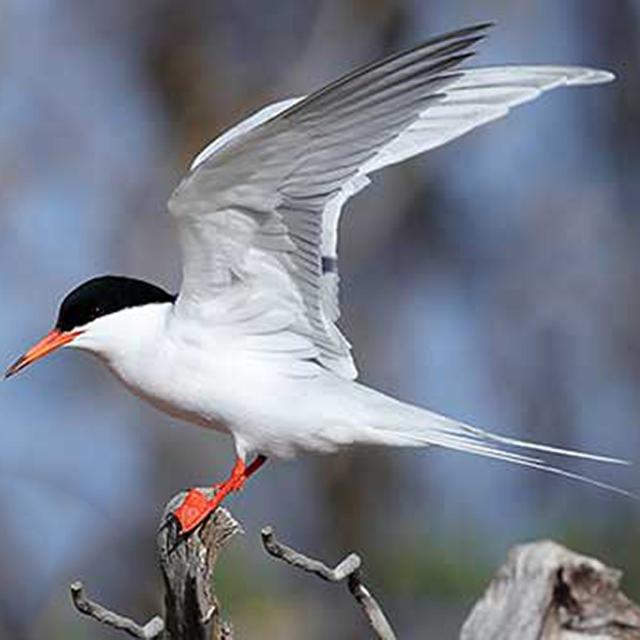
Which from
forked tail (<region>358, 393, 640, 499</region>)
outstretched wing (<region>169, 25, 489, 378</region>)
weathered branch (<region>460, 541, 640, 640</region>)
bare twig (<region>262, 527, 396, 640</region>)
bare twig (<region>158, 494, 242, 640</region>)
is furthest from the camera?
weathered branch (<region>460, 541, 640, 640</region>)

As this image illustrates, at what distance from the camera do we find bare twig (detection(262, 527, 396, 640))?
2.96 meters

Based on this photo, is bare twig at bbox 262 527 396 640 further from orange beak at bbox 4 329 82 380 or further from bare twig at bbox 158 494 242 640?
orange beak at bbox 4 329 82 380

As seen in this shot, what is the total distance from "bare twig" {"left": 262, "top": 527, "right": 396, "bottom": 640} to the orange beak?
574mm

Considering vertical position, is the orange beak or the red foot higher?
the orange beak

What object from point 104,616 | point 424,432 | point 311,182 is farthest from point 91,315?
point 104,616

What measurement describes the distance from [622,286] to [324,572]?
6.12m

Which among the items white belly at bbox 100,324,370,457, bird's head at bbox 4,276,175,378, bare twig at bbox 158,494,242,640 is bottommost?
bare twig at bbox 158,494,242,640

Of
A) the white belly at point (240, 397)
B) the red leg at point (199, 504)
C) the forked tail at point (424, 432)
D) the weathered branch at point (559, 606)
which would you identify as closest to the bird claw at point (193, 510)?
the red leg at point (199, 504)

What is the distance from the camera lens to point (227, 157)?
10.9 feet

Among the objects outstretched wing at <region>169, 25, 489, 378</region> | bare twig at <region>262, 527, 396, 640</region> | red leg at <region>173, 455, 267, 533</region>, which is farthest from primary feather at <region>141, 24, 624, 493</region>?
bare twig at <region>262, 527, 396, 640</region>

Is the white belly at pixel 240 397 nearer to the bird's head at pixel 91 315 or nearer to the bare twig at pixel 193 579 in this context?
the bird's head at pixel 91 315

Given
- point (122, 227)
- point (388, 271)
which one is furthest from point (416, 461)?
point (122, 227)

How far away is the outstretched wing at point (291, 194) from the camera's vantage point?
10.7 feet

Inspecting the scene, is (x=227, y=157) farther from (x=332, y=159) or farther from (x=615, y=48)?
(x=615, y=48)
